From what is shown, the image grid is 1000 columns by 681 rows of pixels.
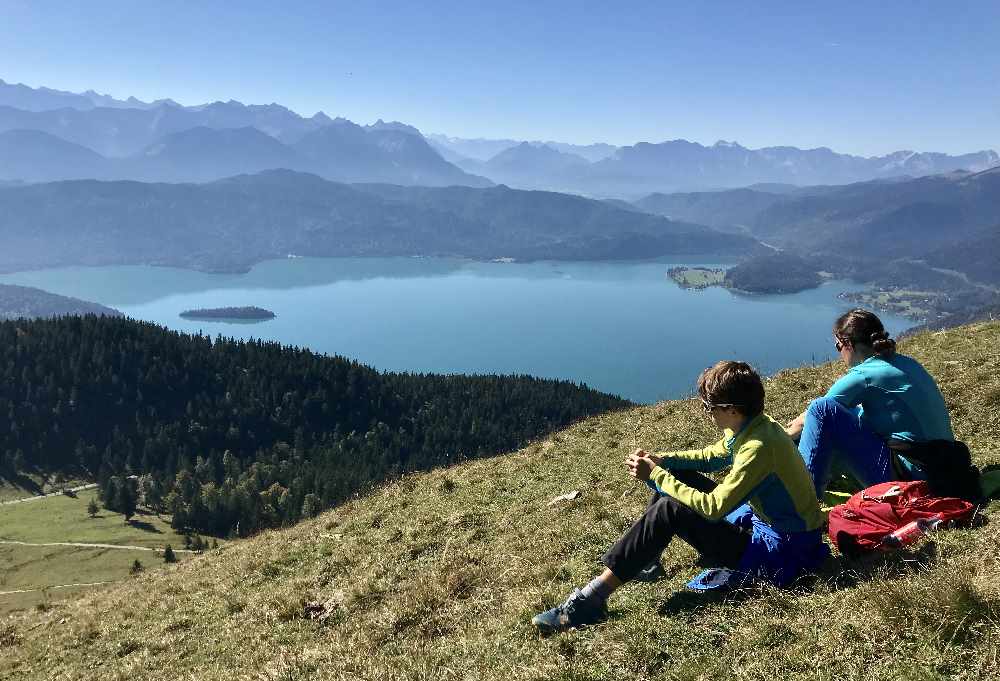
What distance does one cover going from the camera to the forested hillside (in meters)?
160

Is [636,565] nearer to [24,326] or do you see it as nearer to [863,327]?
[863,327]

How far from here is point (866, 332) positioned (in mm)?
8844

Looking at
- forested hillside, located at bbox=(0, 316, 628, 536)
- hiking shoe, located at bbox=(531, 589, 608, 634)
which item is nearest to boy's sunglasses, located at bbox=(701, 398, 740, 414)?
hiking shoe, located at bbox=(531, 589, 608, 634)

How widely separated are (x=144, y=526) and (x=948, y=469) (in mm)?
139560

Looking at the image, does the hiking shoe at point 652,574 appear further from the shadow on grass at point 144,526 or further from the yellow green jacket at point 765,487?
the shadow on grass at point 144,526

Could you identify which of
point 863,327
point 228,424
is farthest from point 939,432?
point 228,424

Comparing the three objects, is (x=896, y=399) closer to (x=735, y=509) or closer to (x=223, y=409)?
(x=735, y=509)

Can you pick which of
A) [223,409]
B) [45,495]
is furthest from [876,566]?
[223,409]

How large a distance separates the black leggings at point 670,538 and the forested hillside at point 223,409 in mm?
140668

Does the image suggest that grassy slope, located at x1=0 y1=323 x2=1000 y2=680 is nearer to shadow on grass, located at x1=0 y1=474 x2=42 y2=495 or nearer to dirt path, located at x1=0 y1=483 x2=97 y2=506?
dirt path, located at x1=0 y1=483 x2=97 y2=506

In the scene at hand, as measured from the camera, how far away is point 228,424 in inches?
7131

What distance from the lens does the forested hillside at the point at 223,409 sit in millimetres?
160250

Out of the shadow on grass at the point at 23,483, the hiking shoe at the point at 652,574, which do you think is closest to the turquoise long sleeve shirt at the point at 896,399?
the hiking shoe at the point at 652,574

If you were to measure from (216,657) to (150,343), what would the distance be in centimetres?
21839
